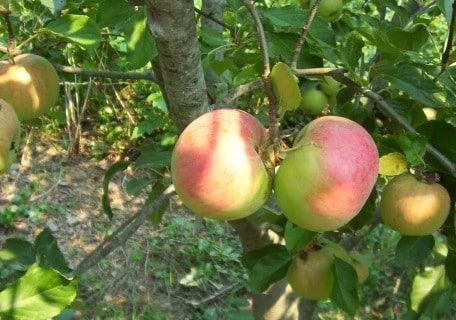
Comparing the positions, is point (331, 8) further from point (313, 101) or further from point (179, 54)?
point (179, 54)

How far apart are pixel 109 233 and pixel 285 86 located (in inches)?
91.0

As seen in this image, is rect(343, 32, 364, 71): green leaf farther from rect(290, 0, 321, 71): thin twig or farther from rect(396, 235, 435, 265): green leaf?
rect(396, 235, 435, 265): green leaf

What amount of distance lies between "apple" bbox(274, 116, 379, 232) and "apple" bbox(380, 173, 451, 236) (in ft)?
0.86

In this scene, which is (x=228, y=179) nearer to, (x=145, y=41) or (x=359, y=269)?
(x=145, y=41)

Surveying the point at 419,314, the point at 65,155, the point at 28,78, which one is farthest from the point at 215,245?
the point at 28,78

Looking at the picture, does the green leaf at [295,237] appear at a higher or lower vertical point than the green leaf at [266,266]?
higher

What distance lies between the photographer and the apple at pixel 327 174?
1.95 feet

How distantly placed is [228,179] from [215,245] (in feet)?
7.55

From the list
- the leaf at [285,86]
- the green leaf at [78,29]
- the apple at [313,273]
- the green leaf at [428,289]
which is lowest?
the green leaf at [428,289]

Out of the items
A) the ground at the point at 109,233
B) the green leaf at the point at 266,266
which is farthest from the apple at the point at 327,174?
the ground at the point at 109,233

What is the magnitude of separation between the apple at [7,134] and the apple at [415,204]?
0.63m

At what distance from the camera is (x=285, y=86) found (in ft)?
1.98

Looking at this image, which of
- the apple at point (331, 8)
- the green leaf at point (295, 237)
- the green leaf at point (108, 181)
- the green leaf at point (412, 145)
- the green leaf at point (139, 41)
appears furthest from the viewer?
the apple at point (331, 8)

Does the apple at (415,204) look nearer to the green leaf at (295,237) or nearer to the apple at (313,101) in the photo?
the green leaf at (295,237)
